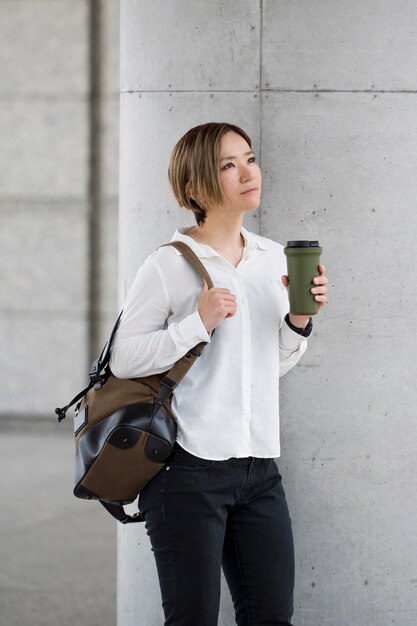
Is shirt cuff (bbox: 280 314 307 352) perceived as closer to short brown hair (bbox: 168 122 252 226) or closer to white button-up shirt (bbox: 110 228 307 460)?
white button-up shirt (bbox: 110 228 307 460)

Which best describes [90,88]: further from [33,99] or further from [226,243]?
[226,243]

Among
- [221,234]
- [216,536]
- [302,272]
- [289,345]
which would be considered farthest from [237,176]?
[216,536]

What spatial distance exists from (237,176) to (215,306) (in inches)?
11.9

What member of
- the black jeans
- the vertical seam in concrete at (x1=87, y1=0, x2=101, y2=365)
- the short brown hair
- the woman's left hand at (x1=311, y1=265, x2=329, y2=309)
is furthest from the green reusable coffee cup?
the vertical seam in concrete at (x1=87, y1=0, x2=101, y2=365)

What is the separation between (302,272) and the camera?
5.59 feet

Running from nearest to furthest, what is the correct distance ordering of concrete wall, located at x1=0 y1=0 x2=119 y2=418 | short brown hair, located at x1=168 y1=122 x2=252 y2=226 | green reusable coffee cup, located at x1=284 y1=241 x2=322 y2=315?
1. green reusable coffee cup, located at x1=284 y1=241 x2=322 y2=315
2. short brown hair, located at x1=168 y1=122 x2=252 y2=226
3. concrete wall, located at x1=0 y1=0 x2=119 y2=418

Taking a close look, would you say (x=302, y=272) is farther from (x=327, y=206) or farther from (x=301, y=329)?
(x=327, y=206)

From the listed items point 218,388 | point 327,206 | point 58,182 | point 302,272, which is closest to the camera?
point 302,272

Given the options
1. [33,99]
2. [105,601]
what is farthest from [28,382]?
[105,601]

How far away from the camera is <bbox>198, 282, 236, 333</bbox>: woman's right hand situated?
172 centimetres

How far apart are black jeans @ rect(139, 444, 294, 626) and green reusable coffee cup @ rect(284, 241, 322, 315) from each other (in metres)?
0.35

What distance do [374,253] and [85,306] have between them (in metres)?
4.41

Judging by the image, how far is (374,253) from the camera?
234cm

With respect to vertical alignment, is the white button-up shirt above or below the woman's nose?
below
